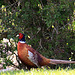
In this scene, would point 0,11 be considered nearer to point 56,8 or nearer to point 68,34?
point 56,8

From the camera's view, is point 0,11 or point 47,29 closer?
point 0,11

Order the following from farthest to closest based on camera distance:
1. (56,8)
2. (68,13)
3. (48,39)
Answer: (48,39), (68,13), (56,8)

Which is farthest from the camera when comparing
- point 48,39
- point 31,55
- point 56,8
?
point 48,39

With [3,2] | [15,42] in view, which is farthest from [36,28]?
[3,2]

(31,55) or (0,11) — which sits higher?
(0,11)

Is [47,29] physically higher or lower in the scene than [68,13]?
lower

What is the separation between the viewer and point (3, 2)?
8.38 meters

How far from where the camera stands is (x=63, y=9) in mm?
7930

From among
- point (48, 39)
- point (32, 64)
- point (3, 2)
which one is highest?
point (3, 2)

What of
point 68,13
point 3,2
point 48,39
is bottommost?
point 48,39

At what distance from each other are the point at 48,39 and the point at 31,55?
201 cm

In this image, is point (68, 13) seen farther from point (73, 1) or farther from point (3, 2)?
point (3, 2)

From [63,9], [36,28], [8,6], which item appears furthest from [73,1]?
[8,6]

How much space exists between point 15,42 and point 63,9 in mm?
2274
